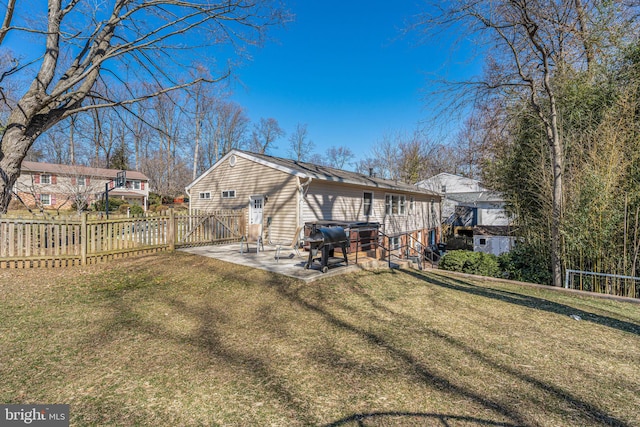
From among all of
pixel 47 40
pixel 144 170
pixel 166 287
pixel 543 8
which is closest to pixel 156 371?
pixel 166 287

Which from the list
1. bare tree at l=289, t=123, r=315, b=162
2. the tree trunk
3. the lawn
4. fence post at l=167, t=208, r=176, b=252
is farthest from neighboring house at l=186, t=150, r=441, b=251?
bare tree at l=289, t=123, r=315, b=162

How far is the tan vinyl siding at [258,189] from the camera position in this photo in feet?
34.1

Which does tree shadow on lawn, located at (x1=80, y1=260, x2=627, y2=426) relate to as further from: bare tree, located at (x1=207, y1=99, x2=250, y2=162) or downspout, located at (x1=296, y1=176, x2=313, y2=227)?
bare tree, located at (x1=207, y1=99, x2=250, y2=162)

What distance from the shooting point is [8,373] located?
2.69 meters

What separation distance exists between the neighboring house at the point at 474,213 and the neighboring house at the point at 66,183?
24.0 meters

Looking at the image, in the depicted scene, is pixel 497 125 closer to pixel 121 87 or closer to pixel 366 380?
pixel 366 380

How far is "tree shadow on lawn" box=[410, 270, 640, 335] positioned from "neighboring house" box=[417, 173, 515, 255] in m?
9.08

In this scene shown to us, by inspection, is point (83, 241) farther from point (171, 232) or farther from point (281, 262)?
point (281, 262)

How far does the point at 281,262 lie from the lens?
754cm

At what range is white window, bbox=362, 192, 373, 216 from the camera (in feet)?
43.7

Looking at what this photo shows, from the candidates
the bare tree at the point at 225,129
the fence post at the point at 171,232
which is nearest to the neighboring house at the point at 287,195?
the fence post at the point at 171,232

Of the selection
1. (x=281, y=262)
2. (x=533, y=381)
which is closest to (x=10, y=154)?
(x=281, y=262)

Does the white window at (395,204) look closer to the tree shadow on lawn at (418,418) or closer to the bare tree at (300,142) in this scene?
the tree shadow on lawn at (418,418)

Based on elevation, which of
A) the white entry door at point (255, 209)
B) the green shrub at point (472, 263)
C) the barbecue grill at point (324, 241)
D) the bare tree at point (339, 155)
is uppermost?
the bare tree at point (339, 155)
